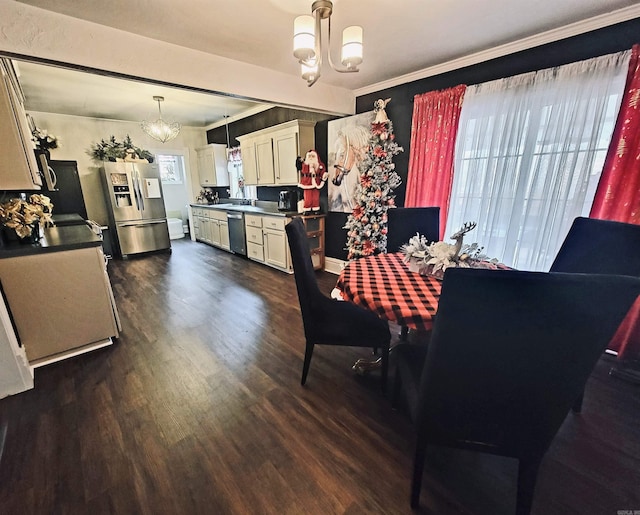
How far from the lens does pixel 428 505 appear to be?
3.94ft

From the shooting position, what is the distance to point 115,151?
16.2 ft

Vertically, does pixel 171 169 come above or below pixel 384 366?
above

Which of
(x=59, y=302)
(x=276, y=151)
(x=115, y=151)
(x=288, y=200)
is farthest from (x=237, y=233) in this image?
(x=59, y=302)

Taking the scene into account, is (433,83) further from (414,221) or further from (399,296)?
(399,296)

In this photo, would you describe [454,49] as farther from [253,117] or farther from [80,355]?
[80,355]

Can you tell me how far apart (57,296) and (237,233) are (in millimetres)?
3090

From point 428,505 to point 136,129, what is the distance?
730cm

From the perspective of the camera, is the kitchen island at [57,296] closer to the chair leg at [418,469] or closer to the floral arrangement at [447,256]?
the floral arrangement at [447,256]

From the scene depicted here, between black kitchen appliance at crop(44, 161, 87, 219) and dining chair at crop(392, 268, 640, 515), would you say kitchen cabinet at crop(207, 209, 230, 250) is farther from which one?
dining chair at crop(392, 268, 640, 515)

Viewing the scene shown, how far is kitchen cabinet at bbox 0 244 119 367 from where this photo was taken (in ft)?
6.54

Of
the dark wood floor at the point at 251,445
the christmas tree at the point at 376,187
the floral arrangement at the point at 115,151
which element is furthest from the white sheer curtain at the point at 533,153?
the floral arrangement at the point at 115,151

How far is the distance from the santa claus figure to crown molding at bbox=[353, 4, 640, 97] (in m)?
1.26

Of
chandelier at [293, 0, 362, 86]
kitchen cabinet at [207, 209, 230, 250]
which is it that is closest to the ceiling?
chandelier at [293, 0, 362, 86]

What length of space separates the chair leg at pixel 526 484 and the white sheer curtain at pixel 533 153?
187 centimetres
